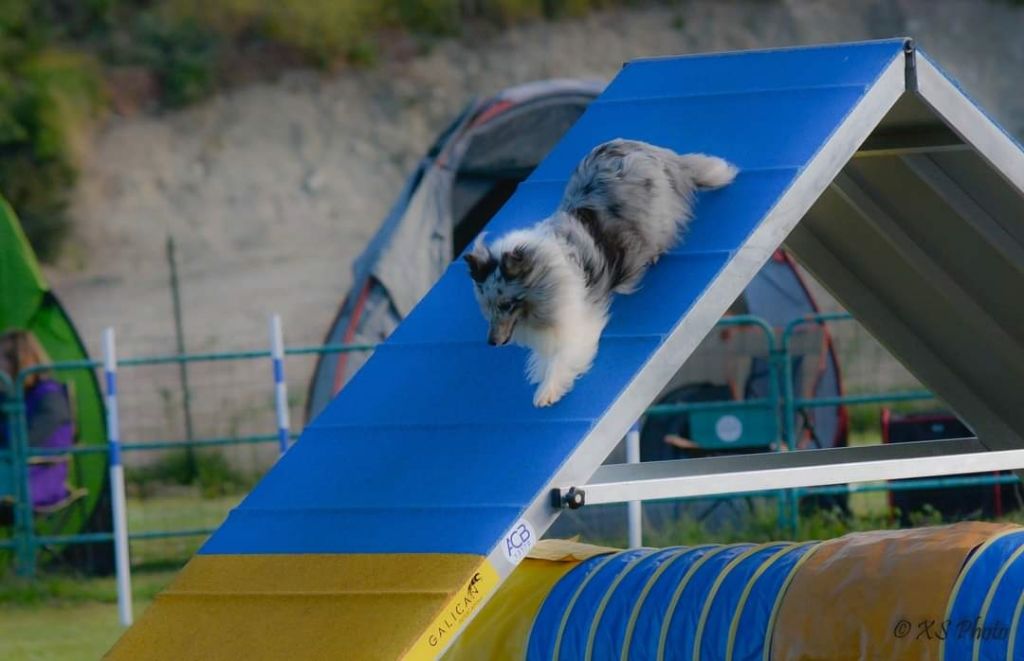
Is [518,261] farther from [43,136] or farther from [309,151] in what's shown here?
[309,151]

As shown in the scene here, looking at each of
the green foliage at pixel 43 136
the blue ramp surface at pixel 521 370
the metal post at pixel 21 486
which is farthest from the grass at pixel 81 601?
the green foliage at pixel 43 136

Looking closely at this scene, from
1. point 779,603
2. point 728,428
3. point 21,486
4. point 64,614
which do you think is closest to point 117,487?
point 64,614

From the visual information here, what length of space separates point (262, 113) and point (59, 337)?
13946 mm

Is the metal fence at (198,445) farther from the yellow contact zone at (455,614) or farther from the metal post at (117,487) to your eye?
the yellow contact zone at (455,614)

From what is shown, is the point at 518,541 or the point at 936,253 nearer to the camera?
the point at 518,541

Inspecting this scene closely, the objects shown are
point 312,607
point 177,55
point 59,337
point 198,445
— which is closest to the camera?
point 312,607

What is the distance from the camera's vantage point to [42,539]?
8891 millimetres

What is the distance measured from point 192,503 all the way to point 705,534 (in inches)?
195

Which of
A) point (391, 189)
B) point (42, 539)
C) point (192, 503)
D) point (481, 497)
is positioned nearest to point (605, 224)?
point (481, 497)

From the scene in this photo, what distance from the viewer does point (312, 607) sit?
155 inches

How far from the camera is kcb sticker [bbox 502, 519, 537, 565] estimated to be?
12.4ft

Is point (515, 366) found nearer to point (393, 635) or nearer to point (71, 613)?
point (393, 635)

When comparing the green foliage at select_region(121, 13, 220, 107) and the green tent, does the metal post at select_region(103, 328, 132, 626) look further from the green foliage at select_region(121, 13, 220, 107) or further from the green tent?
the green foliage at select_region(121, 13, 220, 107)

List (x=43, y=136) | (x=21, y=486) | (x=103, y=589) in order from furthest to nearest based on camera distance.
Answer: (x=43, y=136) < (x=21, y=486) < (x=103, y=589)
